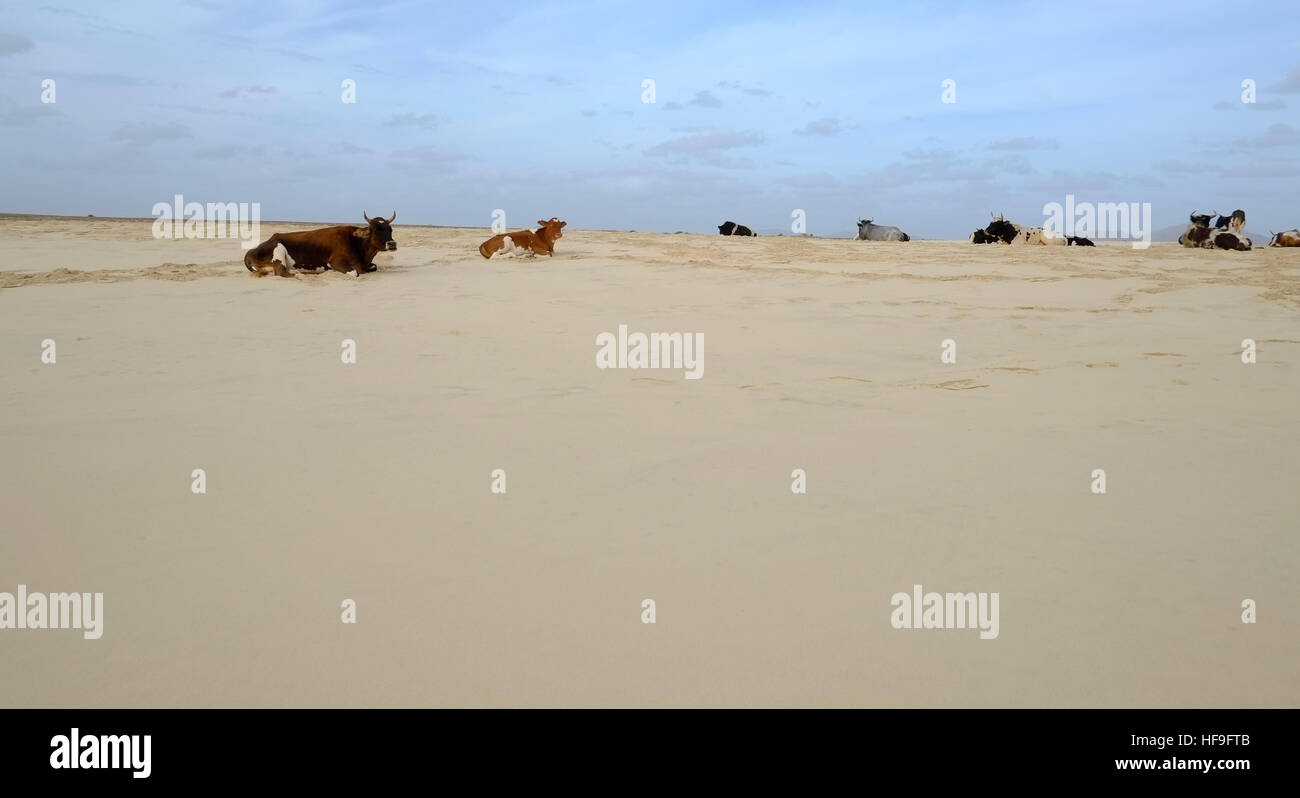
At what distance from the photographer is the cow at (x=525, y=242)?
15406 millimetres

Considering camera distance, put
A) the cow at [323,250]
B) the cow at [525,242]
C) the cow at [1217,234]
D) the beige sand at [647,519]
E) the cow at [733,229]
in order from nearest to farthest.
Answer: the beige sand at [647,519] < the cow at [323,250] < the cow at [525,242] < the cow at [1217,234] < the cow at [733,229]

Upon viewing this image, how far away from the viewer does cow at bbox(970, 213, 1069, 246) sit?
23.1 meters

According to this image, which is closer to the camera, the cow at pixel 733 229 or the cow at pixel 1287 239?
the cow at pixel 1287 239

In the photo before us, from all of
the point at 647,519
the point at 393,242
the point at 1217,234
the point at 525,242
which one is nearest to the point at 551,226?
the point at 525,242

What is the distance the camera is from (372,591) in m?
2.61

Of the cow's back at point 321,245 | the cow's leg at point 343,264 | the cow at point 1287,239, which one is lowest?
the cow's leg at point 343,264

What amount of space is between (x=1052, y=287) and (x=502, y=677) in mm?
11144

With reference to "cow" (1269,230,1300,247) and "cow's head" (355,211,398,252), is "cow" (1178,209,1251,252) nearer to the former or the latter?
"cow" (1269,230,1300,247)

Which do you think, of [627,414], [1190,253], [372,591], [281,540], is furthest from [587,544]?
[1190,253]

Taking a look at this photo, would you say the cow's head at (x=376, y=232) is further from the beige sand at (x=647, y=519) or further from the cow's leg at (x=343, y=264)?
the beige sand at (x=647, y=519)

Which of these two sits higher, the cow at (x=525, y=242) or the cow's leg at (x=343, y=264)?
the cow at (x=525, y=242)

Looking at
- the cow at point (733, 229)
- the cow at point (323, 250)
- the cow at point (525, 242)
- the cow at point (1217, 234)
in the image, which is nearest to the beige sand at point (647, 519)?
the cow at point (323, 250)

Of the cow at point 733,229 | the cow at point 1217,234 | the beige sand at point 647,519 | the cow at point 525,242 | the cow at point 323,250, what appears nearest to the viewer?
the beige sand at point 647,519

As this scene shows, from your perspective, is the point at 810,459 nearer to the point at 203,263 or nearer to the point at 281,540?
the point at 281,540
